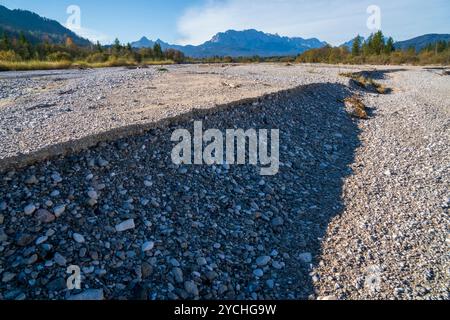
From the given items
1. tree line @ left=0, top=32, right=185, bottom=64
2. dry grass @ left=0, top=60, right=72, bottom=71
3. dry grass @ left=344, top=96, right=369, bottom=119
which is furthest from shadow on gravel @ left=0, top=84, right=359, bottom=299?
tree line @ left=0, top=32, right=185, bottom=64

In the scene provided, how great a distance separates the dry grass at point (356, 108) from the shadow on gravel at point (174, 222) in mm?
7351

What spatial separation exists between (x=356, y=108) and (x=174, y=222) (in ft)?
43.1

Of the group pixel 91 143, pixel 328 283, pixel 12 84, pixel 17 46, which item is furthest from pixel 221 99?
pixel 17 46

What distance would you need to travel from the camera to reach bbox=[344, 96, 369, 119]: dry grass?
51.7 feet

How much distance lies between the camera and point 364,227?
6934 millimetres

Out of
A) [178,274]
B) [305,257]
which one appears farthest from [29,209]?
[305,257]

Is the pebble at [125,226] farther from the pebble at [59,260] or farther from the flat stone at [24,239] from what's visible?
the flat stone at [24,239]

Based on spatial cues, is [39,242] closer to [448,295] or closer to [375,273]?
[375,273]

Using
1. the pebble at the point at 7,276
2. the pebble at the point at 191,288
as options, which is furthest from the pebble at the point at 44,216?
the pebble at the point at 191,288

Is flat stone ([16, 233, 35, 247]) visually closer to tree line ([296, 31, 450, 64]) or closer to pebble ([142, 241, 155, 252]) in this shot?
pebble ([142, 241, 155, 252])

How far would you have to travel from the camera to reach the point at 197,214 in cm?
664

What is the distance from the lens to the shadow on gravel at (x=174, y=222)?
4.97 m

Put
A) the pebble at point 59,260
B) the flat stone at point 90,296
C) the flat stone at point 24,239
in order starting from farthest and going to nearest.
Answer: the flat stone at point 24,239 → the pebble at point 59,260 → the flat stone at point 90,296

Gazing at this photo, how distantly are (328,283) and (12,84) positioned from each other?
17289 millimetres
